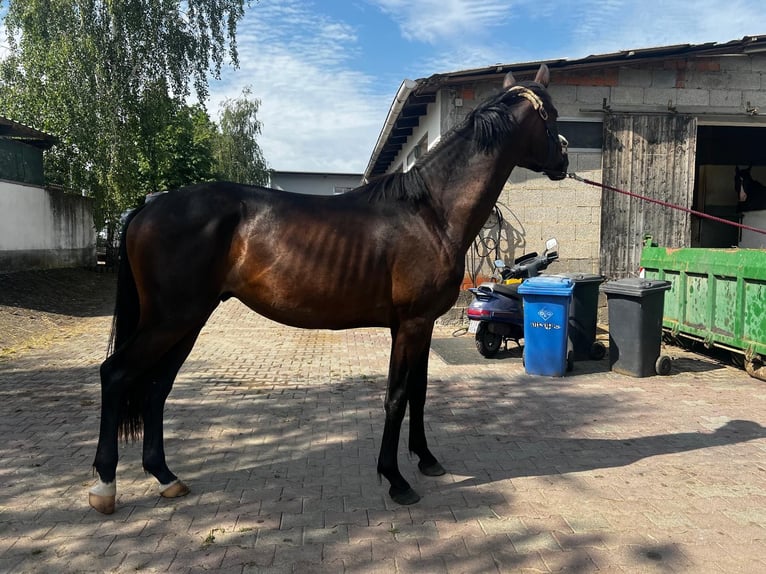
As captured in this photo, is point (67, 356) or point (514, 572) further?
point (67, 356)

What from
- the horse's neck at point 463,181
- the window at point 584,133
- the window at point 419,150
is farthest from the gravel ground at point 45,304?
the window at point 584,133

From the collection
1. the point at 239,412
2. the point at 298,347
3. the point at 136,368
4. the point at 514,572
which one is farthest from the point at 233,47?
the point at 514,572

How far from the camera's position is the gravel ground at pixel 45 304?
9.35 meters

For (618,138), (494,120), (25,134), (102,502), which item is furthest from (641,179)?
(25,134)

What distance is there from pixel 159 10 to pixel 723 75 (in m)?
16.4

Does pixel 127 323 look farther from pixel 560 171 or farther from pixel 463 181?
pixel 560 171

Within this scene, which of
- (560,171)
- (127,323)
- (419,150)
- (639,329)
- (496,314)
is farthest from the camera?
(419,150)

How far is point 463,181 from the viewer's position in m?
3.71

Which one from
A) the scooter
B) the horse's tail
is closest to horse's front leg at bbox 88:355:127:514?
the horse's tail

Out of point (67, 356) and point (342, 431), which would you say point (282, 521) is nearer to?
point (342, 431)

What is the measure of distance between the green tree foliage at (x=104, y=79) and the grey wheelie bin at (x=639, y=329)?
1654 cm

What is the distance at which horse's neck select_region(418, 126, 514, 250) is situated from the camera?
3672mm

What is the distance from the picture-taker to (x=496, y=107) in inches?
150

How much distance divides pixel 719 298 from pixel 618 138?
4.02 m
